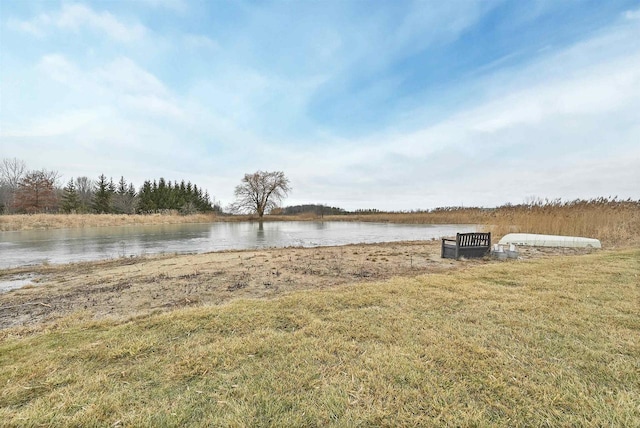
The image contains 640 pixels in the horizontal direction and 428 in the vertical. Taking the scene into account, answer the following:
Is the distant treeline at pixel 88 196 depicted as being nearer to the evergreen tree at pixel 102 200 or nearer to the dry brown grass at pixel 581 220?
the evergreen tree at pixel 102 200

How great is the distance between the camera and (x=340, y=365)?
5.85 ft

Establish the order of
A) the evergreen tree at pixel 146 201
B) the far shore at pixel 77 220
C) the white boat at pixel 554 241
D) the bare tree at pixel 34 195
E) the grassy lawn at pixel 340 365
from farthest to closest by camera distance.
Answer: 1. the evergreen tree at pixel 146 201
2. the bare tree at pixel 34 195
3. the far shore at pixel 77 220
4. the white boat at pixel 554 241
5. the grassy lawn at pixel 340 365

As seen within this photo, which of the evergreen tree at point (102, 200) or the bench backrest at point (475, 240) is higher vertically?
the evergreen tree at point (102, 200)

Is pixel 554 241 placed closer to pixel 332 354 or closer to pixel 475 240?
pixel 475 240

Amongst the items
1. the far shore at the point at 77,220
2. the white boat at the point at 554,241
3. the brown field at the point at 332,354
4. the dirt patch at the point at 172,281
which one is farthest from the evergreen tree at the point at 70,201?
the white boat at the point at 554,241

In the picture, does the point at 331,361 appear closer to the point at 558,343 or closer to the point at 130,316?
the point at 558,343

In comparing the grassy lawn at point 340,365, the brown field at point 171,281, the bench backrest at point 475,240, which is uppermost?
the bench backrest at point 475,240

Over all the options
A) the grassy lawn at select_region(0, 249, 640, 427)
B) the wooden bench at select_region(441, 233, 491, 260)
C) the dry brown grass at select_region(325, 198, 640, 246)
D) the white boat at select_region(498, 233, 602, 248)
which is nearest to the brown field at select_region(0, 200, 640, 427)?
the grassy lawn at select_region(0, 249, 640, 427)

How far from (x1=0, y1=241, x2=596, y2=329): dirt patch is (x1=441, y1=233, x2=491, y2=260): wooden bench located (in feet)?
1.21

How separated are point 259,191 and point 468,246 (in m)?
30.4

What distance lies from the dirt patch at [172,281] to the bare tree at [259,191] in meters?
27.7

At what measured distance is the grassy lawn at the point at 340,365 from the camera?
134 centimetres

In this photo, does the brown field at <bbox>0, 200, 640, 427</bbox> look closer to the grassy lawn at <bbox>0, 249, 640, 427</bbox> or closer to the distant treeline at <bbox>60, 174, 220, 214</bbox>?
the grassy lawn at <bbox>0, 249, 640, 427</bbox>

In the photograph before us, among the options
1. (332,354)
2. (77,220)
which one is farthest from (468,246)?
(77,220)
